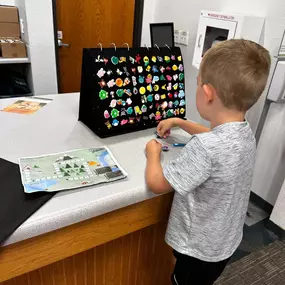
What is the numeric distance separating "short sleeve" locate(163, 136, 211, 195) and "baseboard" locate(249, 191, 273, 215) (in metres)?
1.58

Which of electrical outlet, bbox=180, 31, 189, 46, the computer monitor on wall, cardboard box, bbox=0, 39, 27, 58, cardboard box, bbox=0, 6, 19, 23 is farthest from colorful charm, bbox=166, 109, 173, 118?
cardboard box, bbox=0, 6, 19, 23

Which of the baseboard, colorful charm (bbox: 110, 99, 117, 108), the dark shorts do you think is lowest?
the baseboard

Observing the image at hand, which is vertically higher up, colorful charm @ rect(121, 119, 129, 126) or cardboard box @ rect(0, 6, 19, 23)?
cardboard box @ rect(0, 6, 19, 23)

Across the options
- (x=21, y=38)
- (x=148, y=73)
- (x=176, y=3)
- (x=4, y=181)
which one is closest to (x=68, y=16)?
(x=21, y=38)

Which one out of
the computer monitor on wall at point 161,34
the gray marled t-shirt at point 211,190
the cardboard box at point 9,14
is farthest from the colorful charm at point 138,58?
the cardboard box at point 9,14

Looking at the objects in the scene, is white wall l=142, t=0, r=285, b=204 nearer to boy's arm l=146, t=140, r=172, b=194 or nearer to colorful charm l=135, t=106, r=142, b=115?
colorful charm l=135, t=106, r=142, b=115

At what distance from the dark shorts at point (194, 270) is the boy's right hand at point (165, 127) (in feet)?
1.38

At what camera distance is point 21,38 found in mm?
2473

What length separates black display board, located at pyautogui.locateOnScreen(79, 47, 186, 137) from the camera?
0.93 m

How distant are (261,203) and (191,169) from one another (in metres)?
1.64

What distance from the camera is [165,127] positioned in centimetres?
104

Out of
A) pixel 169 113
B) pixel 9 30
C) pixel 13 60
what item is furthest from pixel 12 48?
pixel 169 113

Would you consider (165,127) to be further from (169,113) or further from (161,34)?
(161,34)

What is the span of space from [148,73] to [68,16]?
6.56 feet
